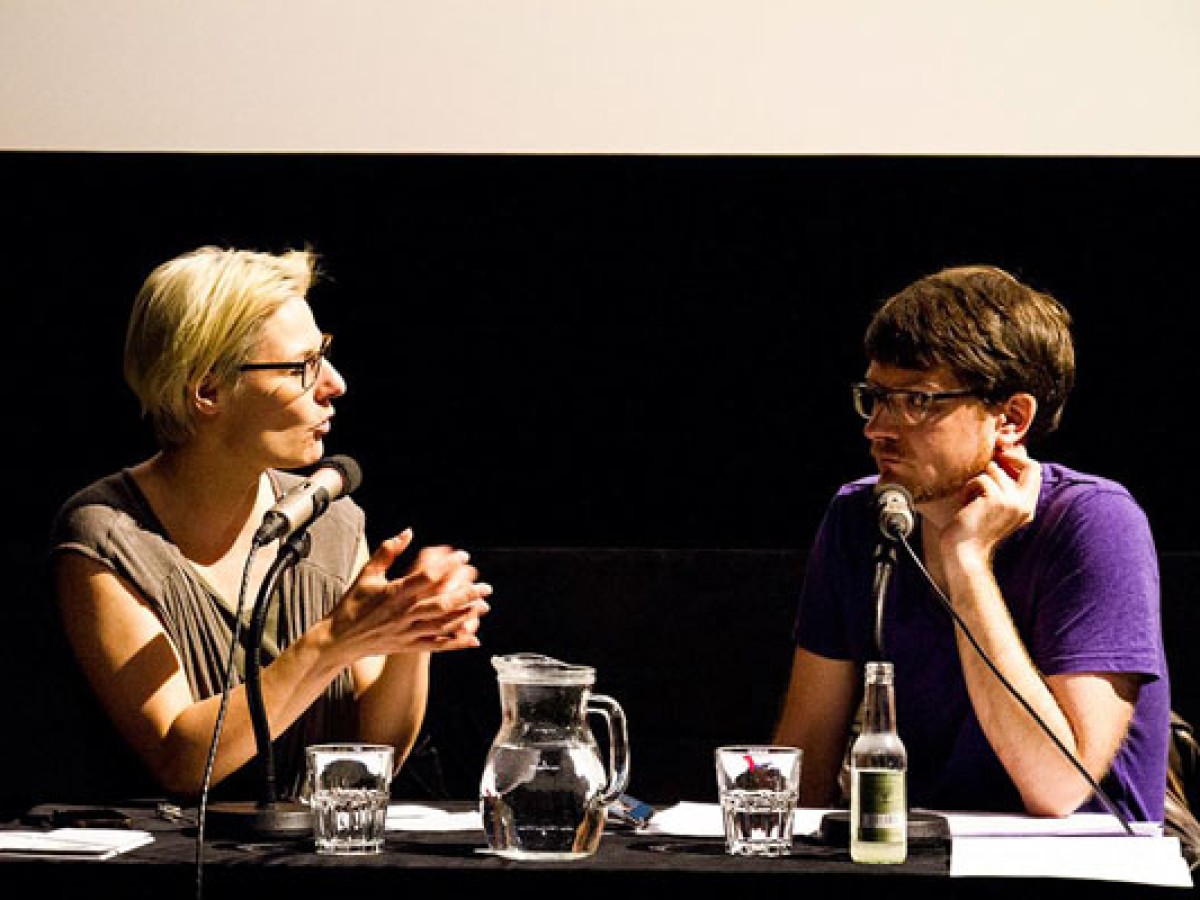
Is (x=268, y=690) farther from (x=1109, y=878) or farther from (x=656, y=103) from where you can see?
(x=656, y=103)

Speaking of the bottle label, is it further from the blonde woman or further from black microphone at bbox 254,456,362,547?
the blonde woman

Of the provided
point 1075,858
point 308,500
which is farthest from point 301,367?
point 1075,858

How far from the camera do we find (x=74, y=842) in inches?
65.6

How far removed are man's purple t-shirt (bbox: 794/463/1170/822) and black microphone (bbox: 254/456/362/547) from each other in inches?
24.1

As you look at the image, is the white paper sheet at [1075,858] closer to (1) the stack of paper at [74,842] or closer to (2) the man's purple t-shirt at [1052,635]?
(2) the man's purple t-shirt at [1052,635]

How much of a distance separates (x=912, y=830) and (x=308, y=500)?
2.27 ft

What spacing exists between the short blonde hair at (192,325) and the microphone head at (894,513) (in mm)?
1022

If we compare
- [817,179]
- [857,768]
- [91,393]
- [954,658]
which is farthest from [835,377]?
[857,768]

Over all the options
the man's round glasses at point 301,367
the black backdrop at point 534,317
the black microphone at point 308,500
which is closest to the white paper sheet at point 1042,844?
the black microphone at point 308,500

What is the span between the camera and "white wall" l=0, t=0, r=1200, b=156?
290cm

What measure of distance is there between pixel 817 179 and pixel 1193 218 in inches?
25.6

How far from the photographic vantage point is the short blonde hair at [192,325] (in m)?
2.40

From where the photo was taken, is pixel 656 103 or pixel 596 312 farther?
pixel 596 312

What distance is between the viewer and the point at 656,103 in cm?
296
